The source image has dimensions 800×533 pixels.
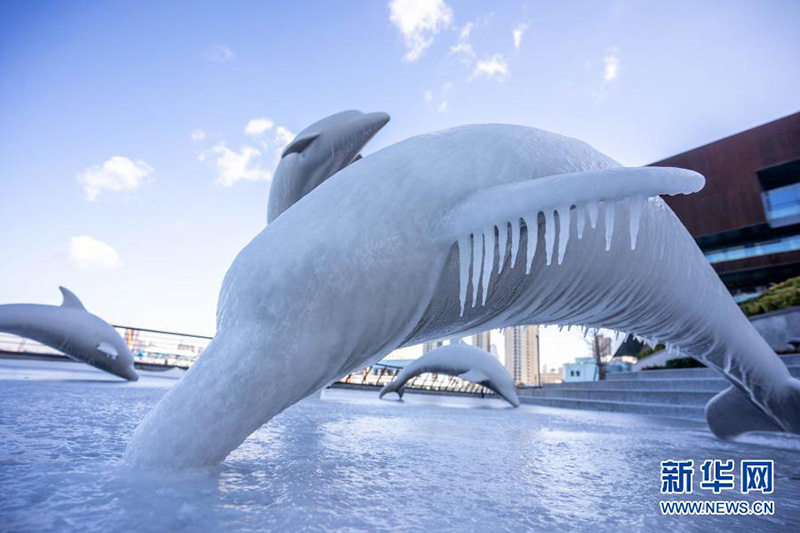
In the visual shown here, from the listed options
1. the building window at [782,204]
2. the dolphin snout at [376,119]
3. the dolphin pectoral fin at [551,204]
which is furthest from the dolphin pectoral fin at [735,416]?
the building window at [782,204]

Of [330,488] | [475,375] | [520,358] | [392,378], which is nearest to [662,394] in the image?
[475,375]

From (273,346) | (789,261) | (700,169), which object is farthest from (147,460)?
(700,169)

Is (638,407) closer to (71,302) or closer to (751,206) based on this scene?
(71,302)

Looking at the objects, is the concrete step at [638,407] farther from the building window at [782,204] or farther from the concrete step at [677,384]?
the building window at [782,204]

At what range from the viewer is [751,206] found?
101ft

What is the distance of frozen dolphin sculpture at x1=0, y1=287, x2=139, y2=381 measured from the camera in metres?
9.44

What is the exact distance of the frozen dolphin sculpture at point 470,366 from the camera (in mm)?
12164

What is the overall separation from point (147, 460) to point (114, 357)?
10.8 metres

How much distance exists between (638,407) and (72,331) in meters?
14.4

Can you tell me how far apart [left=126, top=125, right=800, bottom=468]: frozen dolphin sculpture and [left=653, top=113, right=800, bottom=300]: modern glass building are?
32769mm

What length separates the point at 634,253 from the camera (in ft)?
9.93

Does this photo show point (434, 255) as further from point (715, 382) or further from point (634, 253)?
point (715, 382)

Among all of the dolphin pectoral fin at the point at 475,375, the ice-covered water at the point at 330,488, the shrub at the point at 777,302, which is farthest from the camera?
the shrub at the point at 777,302

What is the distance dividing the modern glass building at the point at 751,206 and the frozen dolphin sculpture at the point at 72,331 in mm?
Answer: 34028
